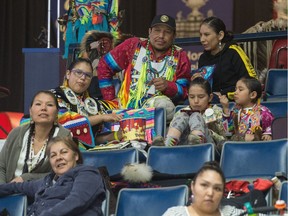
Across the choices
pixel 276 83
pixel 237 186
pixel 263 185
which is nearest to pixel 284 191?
pixel 263 185

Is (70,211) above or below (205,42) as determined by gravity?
below

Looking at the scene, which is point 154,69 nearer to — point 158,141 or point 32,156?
point 158,141

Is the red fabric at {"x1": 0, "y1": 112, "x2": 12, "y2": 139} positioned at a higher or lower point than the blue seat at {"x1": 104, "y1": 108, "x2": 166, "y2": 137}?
lower

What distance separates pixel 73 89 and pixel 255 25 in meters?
3.75

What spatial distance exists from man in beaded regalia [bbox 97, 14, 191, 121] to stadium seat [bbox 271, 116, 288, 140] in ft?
3.03

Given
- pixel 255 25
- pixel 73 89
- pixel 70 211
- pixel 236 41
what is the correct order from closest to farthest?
pixel 70 211 < pixel 73 89 < pixel 236 41 < pixel 255 25

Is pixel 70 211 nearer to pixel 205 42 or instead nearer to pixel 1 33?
pixel 205 42

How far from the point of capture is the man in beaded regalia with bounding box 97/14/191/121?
9.47m

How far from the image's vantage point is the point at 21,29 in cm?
1423

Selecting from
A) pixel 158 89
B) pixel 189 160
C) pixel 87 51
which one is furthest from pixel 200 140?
pixel 87 51

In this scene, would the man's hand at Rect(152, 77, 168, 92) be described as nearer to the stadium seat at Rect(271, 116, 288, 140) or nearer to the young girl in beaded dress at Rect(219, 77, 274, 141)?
the young girl in beaded dress at Rect(219, 77, 274, 141)

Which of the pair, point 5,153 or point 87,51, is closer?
point 5,153

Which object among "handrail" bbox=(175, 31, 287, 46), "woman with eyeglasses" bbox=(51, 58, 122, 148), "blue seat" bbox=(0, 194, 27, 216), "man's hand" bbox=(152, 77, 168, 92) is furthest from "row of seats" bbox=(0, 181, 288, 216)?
"handrail" bbox=(175, 31, 287, 46)

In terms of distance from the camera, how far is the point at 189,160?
8.09 meters
